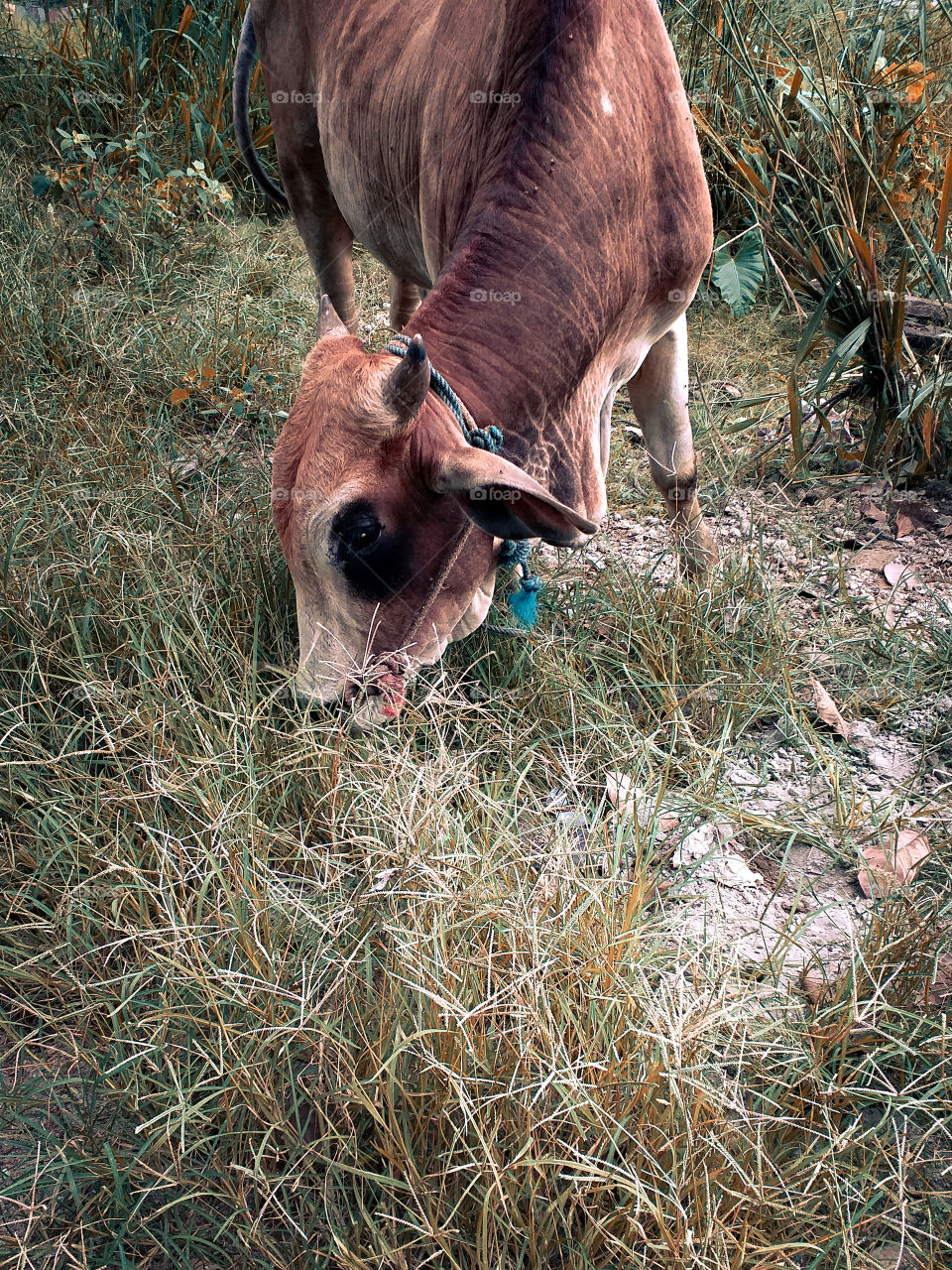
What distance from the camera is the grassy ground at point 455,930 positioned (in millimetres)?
1583

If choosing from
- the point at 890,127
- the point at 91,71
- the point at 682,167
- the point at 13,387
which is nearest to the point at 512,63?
the point at 682,167

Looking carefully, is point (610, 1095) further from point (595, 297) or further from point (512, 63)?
→ point (512, 63)

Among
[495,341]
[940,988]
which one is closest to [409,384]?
[495,341]

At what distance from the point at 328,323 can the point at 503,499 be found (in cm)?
77

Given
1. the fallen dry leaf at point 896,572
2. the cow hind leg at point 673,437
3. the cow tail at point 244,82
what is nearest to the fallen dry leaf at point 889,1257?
the cow hind leg at point 673,437

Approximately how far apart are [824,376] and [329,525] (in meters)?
2.23

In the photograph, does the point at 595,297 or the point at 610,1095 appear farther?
the point at 595,297

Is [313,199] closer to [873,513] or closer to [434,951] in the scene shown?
[873,513]

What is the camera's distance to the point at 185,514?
131 inches

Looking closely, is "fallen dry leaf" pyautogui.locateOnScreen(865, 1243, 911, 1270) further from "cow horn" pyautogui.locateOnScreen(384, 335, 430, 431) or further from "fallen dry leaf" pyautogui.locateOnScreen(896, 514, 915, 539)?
"fallen dry leaf" pyautogui.locateOnScreen(896, 514, 915, 539)

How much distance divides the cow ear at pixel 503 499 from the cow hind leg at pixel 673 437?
1086 millimetres

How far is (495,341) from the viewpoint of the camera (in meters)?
2.40

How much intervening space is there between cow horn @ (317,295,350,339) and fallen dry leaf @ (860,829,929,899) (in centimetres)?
173

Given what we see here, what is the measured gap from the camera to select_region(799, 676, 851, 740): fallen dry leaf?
2.69 m
